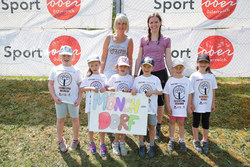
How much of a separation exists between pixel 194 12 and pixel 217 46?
122 cm

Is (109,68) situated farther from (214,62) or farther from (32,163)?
(214,62)

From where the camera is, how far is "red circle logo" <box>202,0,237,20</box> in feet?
17.7

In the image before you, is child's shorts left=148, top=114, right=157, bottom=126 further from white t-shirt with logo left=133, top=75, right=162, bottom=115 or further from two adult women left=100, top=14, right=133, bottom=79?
two adult women left=100, top=14, right=133, bottom=79

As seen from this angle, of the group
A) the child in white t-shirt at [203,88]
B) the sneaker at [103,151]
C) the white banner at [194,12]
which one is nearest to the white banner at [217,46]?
the white banner at [194,12]

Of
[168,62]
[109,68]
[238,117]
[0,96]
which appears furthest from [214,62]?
[0,96]

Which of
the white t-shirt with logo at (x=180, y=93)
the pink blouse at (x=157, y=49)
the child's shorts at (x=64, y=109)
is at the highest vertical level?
the pink blouse at (x=157, y=49)

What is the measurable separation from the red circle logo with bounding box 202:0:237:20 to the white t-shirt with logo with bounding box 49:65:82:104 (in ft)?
14.8

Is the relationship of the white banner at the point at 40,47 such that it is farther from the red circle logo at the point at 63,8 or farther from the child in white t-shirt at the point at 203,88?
the child in white t-shirt at the point at 203,88

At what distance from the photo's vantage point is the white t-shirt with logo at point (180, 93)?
283cm

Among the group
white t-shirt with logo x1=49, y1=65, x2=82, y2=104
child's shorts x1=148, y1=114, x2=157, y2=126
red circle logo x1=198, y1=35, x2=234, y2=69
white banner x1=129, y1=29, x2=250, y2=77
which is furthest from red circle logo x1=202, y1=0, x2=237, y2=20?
white t-shirt with logo x1=49, y1=65, x2=82, y2=104

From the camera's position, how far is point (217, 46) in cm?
565

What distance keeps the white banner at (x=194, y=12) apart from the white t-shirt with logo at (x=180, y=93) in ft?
10.6

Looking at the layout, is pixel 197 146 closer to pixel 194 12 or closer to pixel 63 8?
pixel 194 12

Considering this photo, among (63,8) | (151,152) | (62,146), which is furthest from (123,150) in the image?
(63,8)
